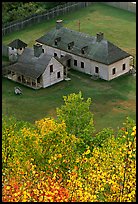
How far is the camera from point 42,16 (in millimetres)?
73438

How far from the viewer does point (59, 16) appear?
247 feet

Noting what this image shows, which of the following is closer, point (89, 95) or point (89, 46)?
point (89, 95)

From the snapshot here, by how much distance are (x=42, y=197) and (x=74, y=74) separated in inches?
1420

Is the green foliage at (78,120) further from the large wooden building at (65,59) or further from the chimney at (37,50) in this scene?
the chimney at (37,50)

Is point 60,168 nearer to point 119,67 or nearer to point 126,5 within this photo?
A: point 119,67

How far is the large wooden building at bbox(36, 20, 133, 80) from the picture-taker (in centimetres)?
5694

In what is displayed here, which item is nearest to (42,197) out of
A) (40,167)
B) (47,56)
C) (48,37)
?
(40,167)

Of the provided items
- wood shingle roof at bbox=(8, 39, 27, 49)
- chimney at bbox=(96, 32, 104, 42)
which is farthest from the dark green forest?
chimney at bbox=(96, 32, 104, 42)

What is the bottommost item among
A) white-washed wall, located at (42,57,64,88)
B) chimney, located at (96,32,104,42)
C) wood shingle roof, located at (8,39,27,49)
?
white-washed wall, located at (42,57,64,88)

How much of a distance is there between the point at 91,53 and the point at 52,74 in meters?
5.29

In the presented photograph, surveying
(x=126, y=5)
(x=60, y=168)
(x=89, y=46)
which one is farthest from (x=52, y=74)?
(x=60, y=168)

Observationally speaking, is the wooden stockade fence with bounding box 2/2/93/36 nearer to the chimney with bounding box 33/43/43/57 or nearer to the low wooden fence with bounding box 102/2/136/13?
the low wooden fence with bounding box 102/2/136/13

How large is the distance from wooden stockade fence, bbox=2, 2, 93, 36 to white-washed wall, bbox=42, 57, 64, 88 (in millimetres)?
15555

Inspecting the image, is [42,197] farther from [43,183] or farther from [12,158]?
[12,158]
